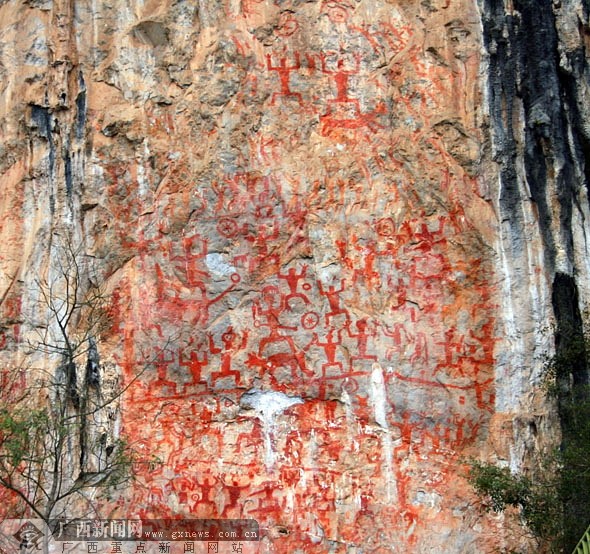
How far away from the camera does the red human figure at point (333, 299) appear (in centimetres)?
1148

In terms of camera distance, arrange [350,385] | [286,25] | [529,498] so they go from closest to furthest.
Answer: [529,498]
[350,385]
[286,25]

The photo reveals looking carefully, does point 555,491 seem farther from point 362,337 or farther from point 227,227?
point 227,227

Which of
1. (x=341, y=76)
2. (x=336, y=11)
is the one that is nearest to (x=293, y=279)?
(x=341, y=76)

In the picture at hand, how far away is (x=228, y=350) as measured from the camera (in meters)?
11.5

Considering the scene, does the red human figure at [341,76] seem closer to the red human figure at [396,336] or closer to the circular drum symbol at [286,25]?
the circular drum symbol at [286,25]

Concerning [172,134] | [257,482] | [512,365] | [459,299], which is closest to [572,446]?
[512,365]

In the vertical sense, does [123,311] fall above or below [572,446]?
above

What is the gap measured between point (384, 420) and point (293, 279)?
1.72m

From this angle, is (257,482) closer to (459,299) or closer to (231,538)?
(231,538)

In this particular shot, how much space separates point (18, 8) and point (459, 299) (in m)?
6.26

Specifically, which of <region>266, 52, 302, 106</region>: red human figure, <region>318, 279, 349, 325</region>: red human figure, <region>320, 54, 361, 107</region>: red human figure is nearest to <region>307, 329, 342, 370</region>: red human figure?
<region>318, 279, 349, 325</region>: red human figure

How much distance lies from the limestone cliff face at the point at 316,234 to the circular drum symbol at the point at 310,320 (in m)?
0.04

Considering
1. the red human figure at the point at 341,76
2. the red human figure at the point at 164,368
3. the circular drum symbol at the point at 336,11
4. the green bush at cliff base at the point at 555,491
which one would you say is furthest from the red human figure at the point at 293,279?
the circular drum symbol at the point at 336,11

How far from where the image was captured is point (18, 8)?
43.9 ft
